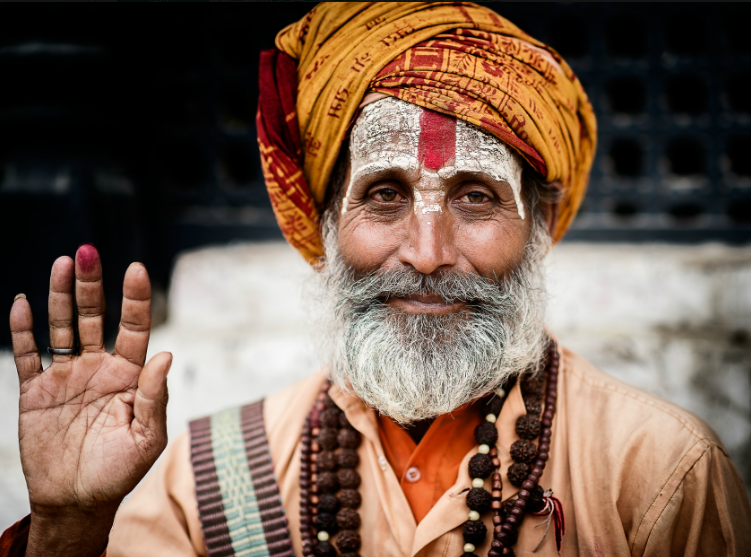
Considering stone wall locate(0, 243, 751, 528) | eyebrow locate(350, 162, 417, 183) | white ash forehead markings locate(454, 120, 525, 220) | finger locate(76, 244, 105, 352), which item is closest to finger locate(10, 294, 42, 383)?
finger locate(76, 244, 105, 352)

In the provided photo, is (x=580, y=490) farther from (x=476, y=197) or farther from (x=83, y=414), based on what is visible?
(x=83, y=414)

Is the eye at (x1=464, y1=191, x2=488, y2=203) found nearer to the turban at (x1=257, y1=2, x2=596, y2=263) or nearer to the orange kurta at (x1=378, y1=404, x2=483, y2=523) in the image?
the turban at (x1=257, y1=2, x2=596, y2=263)

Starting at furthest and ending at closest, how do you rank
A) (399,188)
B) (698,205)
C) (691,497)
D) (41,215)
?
(698,205), (41,215), (399,188), (691,497)

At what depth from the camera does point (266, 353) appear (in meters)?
2.93

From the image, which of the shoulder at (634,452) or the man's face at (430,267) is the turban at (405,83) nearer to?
the man's face at (430,267)

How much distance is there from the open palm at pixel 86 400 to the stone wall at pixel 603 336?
1.44m

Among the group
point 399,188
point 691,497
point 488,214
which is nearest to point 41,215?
point 399,188

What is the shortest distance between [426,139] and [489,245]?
41 centimetres

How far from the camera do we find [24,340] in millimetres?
1412

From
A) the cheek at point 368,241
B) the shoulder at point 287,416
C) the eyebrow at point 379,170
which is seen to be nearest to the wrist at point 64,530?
the shoulder at point 287,416

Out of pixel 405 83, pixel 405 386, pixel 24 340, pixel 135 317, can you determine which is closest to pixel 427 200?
pixel 405 83

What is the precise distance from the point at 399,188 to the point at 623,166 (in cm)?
241

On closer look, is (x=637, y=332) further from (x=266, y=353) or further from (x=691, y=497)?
(x=266, y=353)

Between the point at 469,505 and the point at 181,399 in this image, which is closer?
the point at 469,505
